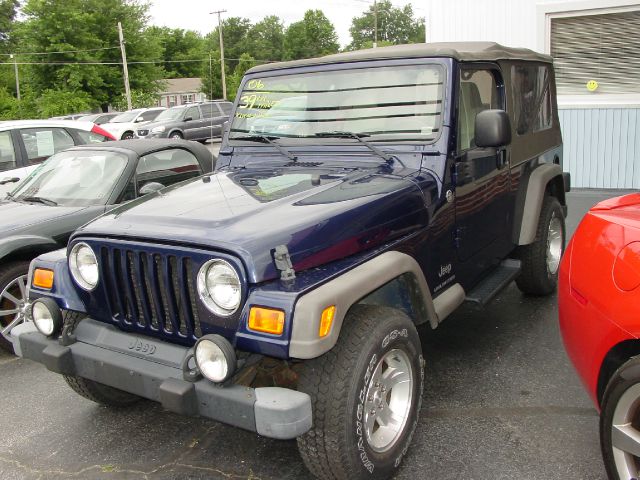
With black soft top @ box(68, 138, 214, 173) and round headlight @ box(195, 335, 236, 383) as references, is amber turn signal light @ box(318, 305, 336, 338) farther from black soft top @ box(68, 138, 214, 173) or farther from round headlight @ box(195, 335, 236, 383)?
black soft top @ box(68, 138, 214, 173)

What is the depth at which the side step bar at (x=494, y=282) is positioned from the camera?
4.03 metres

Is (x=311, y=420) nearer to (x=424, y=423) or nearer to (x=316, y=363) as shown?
(x=316, y=363)

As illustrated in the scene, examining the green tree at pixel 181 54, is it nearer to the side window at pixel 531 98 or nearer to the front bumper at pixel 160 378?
the side window at pixel 531 98

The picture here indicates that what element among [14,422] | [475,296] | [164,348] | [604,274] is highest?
[604,274]

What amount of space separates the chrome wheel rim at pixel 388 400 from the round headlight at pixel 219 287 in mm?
701

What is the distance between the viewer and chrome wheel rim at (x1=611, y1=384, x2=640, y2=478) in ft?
7.86

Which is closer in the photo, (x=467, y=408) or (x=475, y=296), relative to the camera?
(x=467, y=408)

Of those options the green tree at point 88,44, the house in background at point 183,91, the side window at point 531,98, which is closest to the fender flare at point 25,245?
the side window at point 531,98

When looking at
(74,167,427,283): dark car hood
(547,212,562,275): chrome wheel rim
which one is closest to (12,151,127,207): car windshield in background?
(74,167,427,283): dark car hood

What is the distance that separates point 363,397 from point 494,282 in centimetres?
203

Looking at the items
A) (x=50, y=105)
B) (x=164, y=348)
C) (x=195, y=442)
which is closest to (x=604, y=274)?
(x=164, y=348)

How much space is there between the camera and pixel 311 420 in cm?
248

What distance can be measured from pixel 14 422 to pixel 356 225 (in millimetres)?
2466

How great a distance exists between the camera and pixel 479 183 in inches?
159
